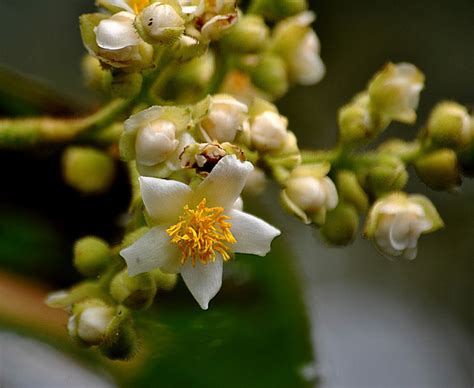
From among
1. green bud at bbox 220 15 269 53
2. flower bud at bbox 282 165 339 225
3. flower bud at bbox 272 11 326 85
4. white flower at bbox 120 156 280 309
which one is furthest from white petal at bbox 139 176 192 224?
flower bud at bbox 272 11 326 85

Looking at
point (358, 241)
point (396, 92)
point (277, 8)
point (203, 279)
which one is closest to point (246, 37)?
point (277, 8)

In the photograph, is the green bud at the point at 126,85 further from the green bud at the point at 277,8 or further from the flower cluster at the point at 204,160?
the green bud at the point at 277,8

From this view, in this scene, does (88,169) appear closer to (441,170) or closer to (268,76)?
(268,76)

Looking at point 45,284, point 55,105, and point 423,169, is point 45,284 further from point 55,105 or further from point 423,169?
point 423,169

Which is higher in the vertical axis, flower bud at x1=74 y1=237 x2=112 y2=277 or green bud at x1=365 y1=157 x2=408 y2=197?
green bud at x1=365 y1=157 x2=408 y2=197

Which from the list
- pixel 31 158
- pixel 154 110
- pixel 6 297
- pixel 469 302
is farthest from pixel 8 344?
pixel 469 302

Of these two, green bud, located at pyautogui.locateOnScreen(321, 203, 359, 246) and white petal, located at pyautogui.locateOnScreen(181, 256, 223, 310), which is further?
green bud, located at pyautogui.locateOnScreen(321, 203, 359, 246)

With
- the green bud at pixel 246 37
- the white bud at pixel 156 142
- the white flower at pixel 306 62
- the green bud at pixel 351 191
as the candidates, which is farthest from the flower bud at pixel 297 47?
the white bud at pixel 156 142

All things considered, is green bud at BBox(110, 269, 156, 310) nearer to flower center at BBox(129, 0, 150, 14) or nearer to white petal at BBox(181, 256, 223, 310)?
white petal at BBox(181, 256, 223, 310)
